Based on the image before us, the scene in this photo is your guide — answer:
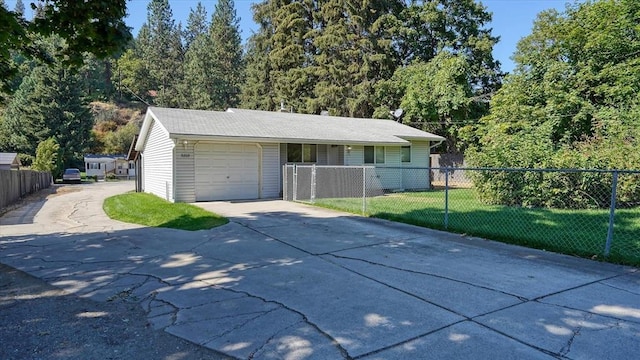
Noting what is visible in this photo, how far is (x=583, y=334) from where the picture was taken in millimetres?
3355

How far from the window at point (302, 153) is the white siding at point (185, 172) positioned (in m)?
4.20

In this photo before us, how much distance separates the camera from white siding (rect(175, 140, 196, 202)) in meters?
13.2

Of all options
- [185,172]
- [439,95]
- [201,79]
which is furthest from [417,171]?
[201,79]

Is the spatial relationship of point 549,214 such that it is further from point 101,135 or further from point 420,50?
point 101,135

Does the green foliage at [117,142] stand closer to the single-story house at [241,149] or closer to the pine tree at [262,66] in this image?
the pine tree at [262,66]

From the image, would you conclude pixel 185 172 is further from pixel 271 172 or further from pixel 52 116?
pixel 52 116

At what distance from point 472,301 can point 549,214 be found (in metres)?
7.21

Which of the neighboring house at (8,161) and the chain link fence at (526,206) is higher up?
the neighboring house at (8,161)

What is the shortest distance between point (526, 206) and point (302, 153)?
882 cm

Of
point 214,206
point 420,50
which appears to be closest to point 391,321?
point 214,206

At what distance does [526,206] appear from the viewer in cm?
1141

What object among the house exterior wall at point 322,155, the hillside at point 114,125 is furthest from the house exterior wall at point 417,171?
the hillside at point 114,125

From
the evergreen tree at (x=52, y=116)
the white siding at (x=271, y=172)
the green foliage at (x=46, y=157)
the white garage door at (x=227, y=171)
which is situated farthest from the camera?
the evergreen tree at (x=52, y=116)

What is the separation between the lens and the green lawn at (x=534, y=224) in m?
6.58
